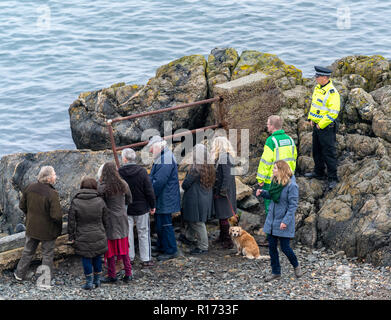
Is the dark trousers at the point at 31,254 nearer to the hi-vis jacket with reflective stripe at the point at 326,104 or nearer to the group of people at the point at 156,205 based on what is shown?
the group of people at the point at 156,205

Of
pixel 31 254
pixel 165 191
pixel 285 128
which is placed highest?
pixel 285 128

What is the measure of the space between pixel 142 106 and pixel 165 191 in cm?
377

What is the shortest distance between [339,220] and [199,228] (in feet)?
7.19

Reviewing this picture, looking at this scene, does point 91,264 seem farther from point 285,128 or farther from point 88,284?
point 285,128

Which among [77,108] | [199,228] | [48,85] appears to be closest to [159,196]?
[199,228]

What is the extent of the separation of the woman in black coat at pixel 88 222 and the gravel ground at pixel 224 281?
0.57 metres

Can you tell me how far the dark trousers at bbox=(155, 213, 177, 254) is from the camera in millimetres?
8266

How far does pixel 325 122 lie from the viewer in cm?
923

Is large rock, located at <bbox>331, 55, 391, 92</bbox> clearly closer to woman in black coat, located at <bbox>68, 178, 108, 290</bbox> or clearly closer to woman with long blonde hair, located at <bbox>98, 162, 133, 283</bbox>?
woman with long blonde hair, located at <bbox>98, 162, 133, 283</bbox>

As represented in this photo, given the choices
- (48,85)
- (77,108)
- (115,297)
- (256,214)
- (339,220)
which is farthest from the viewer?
(48,85)

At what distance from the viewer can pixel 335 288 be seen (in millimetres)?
7223

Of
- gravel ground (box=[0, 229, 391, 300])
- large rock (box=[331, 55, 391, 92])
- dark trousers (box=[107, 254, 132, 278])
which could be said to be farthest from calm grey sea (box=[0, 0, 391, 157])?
dark trousers (box=[107, 254, 132, 278])

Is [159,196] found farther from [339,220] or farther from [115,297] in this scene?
[339,220]

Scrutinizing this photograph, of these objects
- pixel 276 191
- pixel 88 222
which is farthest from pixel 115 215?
pixel 276 191
